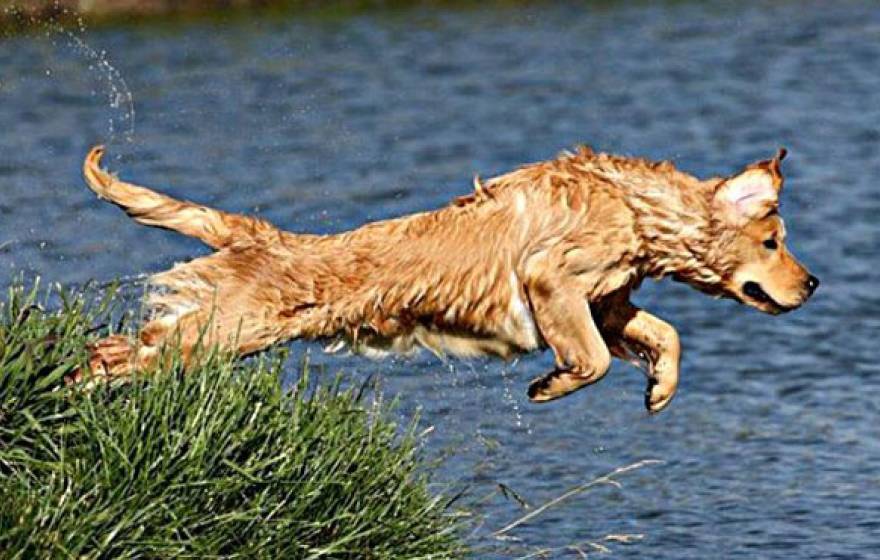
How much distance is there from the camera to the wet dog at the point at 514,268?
8156 millimetres

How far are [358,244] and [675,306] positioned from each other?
5.72 m

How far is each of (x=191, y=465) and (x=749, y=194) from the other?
2.77 m

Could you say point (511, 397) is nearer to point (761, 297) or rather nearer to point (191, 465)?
point (761, 297)

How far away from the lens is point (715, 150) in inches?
688

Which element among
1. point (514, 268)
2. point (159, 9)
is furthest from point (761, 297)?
point (159, 9)

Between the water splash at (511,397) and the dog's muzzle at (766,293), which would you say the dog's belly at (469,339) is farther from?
the water splash at (511,397)

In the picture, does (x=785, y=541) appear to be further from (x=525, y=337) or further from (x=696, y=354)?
(x=696, y=354)

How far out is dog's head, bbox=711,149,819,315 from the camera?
8484 mm

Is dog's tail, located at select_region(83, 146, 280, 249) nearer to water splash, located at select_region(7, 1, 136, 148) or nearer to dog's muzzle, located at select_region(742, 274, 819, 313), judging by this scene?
dog's muzzle, located at select_region(742, 274, 819, 313)

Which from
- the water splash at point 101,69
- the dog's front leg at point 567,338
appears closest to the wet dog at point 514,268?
the dog's front leg at point 567,338

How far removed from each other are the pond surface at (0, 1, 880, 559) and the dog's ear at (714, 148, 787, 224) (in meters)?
1.34

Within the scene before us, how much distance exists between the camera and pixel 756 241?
856 centimetres

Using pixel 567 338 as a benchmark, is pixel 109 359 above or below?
above

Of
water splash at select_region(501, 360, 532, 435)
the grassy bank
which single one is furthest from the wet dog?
the grassy bank
